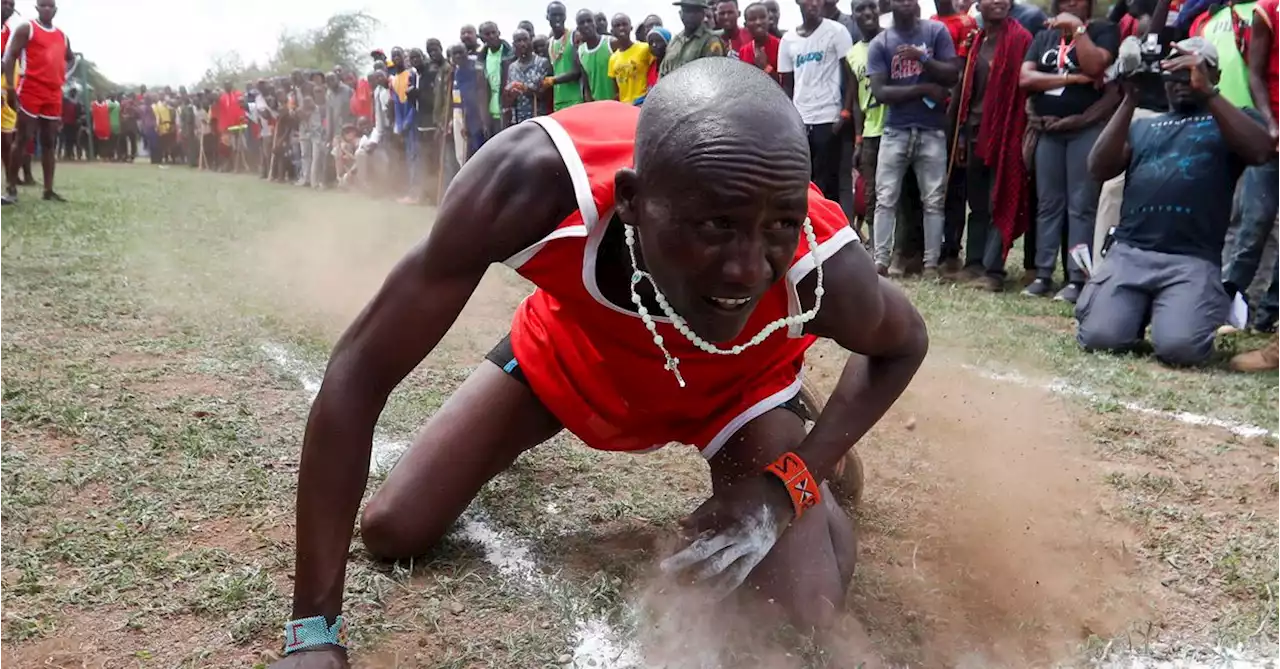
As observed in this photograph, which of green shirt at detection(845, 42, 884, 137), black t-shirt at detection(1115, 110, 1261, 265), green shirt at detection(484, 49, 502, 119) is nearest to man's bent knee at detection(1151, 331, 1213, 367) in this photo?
black t-shirt at detection(1115, 110, 1261, 265)

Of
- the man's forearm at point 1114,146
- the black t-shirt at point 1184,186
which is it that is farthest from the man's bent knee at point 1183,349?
the man's forearm at point 1114,146

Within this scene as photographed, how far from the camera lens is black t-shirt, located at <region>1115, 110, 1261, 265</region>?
498 centimetres

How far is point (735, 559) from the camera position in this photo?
87.5 inches

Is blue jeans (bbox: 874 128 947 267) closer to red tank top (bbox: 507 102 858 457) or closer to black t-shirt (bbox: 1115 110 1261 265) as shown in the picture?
Result: black t-shirt (bbox: 1115 110 1261 265)

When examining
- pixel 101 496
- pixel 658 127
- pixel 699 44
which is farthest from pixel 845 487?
pixel 699 44

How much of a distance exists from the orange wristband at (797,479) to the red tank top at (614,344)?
0.23 meters

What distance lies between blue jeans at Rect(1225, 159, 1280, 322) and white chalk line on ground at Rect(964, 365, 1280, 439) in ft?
5.88

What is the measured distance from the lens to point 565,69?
35.1 feet

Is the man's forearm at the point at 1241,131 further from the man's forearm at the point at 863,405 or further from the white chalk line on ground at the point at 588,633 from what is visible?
the man's forearm at the point at 863,405

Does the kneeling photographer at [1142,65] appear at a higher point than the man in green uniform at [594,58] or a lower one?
lower

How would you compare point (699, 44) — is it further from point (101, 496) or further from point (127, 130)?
point (127, 130)

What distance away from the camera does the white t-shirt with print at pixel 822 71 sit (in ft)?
25.1

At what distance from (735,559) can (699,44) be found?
6.62 meters

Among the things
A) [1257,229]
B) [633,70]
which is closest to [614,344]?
[1257,229]
